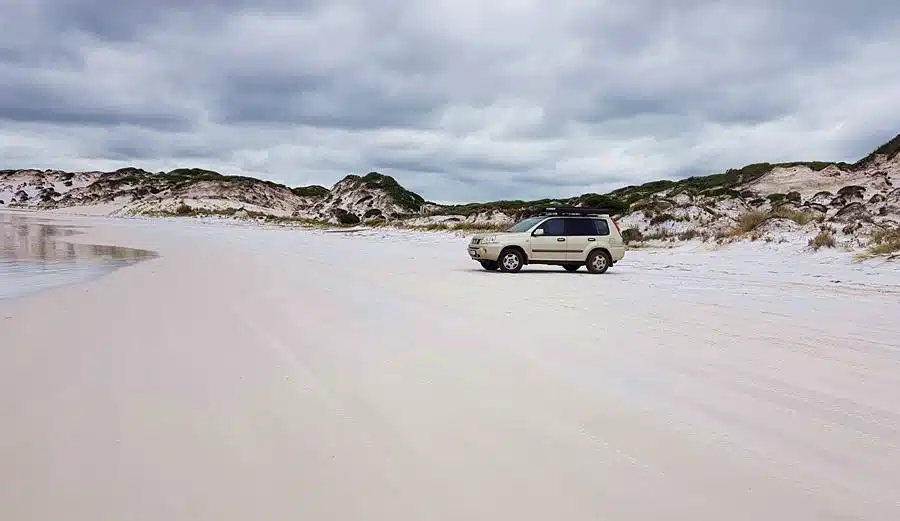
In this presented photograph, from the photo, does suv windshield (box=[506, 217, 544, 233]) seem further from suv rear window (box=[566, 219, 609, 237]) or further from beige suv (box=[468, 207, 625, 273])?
suv rear window (box=[566, 219, 609, 237])

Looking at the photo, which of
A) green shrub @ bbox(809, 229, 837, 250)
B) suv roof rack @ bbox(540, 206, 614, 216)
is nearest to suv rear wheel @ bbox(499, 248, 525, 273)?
suv roof rack @ bbox(540, 206, 614, 216)

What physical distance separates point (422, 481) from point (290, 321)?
5.02m

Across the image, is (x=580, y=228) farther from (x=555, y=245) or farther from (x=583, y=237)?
(x=555, y=245)

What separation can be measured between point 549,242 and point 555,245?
183mm

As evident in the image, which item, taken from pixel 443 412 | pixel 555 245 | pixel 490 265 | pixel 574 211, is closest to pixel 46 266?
pixel 490 265

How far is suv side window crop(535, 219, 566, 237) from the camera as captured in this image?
18016 millimetres

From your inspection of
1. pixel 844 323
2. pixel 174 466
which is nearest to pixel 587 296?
pixel 844 323

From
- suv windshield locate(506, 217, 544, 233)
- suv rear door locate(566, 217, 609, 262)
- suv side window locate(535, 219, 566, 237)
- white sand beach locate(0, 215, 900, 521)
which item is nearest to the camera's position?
white sand beach locate(0, 215, 900, 521)

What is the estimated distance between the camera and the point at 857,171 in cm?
5144

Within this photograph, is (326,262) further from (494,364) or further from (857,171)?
(857,171)

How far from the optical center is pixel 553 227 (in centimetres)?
1808

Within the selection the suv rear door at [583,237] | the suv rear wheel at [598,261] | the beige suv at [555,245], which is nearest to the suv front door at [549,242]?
the beige suv at [555,245]

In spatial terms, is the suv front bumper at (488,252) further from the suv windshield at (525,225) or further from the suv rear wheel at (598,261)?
the suv rear wheel at (598,261)

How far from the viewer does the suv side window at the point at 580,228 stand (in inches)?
710
